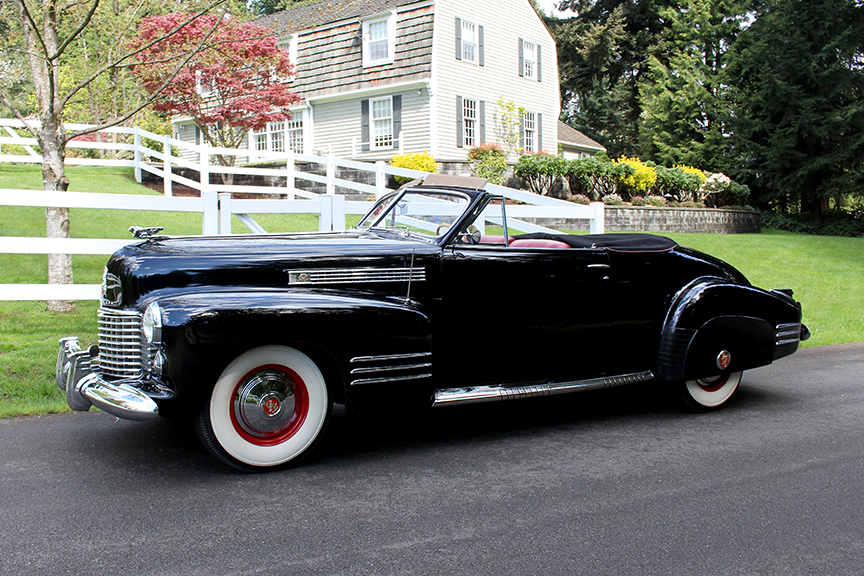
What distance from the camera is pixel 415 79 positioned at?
22969mm

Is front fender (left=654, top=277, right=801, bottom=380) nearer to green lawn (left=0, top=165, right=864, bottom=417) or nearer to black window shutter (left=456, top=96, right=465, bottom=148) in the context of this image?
green lawn (left=0, top=165, right=864, bottom=417)

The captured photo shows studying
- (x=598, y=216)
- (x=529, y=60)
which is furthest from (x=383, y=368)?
(x=529, y=60)

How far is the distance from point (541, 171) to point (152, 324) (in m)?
16.9

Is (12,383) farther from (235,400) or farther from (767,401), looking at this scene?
(767,401)

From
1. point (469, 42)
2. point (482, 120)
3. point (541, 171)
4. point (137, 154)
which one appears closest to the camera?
point (137, 154)

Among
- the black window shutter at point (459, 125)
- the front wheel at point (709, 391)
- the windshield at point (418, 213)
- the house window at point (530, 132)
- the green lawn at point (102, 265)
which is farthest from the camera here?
the house window at point (530, 132)

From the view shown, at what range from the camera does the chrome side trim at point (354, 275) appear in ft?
13.9

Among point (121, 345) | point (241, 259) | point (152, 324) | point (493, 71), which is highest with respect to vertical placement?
point (493, 71)

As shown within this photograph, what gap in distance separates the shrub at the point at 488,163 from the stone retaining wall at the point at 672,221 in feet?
10.6

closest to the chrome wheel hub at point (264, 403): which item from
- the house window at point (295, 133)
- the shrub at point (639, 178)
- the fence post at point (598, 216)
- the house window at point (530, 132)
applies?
the fence post at point (598, 216)

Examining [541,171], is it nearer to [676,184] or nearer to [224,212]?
[676,184]

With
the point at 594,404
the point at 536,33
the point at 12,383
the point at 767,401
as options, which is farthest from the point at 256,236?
the point at 536,33

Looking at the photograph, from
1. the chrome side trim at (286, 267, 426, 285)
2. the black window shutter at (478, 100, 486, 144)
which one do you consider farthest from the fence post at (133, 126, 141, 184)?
the chrome side trim at (286, 267, 426, 285)

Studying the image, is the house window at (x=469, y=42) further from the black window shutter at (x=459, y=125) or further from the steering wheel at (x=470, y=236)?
the steering wheel at (x=470, y=236)
